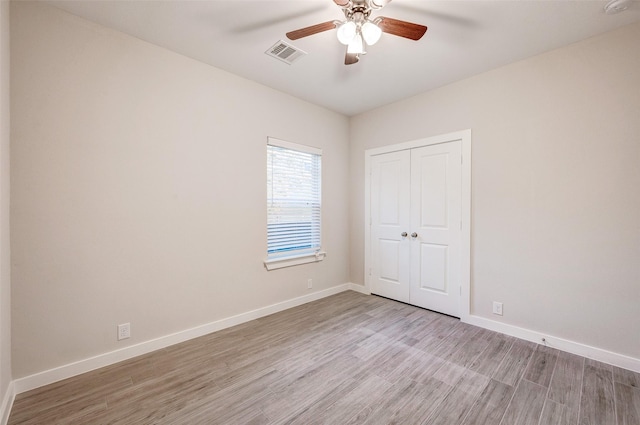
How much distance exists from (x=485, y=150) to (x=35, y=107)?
4112 millimetres

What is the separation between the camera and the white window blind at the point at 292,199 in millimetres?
3414

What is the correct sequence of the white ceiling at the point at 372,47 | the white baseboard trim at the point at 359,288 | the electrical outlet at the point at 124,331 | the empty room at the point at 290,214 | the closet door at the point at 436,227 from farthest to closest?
1. the white baseboard trim at the point at 359,288
2. the closet door at the point at 436,227
3. the electrical outlet at the point at 124,331
4. the white ceiling at the point at 372,47
5. the empty room at the point at 290,214

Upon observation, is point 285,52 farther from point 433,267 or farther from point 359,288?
point 359,288

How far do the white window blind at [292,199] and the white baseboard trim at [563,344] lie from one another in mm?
2236

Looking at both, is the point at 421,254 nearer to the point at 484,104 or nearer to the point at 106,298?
the point at 484,104

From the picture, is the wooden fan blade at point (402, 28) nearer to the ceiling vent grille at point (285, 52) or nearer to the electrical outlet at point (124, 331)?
the ceiling vent grille at point (285, 52)

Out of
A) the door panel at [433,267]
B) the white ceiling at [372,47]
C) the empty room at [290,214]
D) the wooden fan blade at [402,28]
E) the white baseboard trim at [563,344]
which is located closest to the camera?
the wooden fan blade at [402,28]

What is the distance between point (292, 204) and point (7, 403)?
2.87 metres

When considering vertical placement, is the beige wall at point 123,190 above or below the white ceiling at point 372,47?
below

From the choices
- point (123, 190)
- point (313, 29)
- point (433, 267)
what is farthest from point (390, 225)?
point (123, 190)

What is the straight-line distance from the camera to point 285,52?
260cm

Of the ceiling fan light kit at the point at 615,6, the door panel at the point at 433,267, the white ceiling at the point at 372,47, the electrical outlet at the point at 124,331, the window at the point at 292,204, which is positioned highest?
the white ceiling at the point at 372,47

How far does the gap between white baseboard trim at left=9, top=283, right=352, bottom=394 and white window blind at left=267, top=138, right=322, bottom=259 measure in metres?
0.68

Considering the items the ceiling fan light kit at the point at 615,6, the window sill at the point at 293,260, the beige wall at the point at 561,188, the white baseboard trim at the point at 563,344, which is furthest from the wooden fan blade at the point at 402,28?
the white baseboard trim at the point at 563,344
